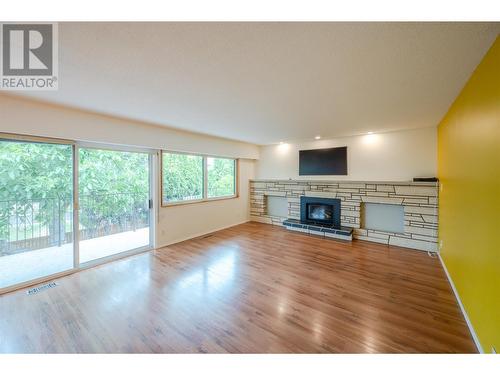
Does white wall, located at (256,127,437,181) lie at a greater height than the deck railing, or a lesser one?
greater

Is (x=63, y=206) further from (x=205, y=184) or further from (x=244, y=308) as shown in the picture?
(x=244, y=308)

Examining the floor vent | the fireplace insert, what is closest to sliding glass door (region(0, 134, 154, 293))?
the floor vent

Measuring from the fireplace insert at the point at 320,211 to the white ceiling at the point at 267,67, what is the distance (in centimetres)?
247

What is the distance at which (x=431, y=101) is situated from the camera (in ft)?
8.51

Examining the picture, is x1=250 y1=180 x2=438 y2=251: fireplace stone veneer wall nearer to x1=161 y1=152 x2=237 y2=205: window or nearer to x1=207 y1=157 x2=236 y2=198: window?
x1=207 y1=157 x2=236 y2=198: window

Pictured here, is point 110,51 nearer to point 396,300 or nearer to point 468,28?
point 468,28

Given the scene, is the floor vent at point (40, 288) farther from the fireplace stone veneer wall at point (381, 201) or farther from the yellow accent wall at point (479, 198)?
the fireplace stone veneer wall at point (381, 201)

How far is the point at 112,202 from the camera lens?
3.57m

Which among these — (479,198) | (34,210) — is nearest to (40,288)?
(34,210)

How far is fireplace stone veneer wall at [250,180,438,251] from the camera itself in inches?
151

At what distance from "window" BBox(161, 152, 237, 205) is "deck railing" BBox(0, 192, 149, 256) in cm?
72

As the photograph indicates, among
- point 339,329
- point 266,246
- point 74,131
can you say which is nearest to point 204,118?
point 74,131

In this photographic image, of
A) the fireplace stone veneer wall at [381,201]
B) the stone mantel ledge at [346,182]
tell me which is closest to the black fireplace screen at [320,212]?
the fireplace stone veneer wall at [381,201]

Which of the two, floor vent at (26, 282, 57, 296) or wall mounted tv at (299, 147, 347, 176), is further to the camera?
wall mounted tv at (299, 147, 347, 176)
